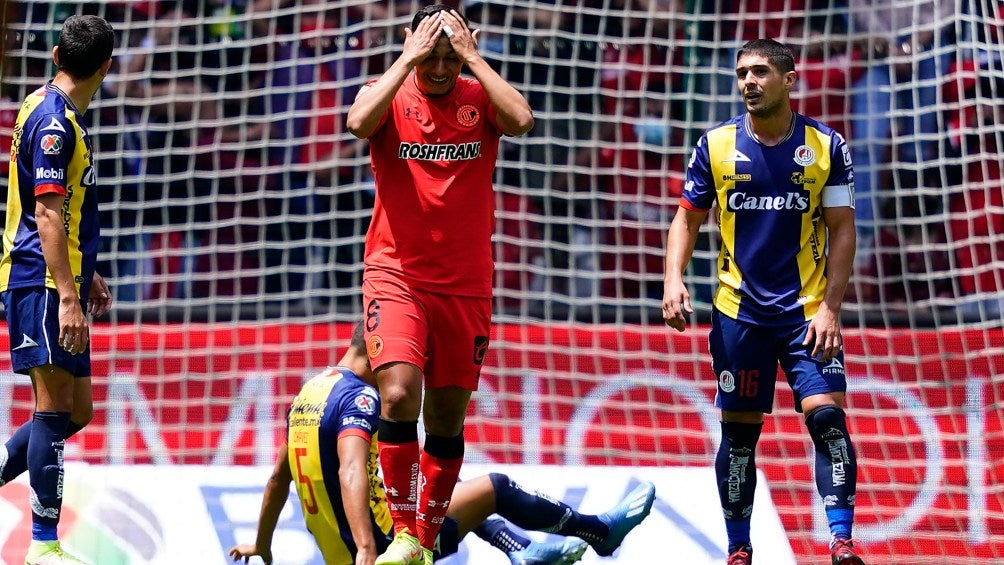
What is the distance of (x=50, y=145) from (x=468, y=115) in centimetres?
150

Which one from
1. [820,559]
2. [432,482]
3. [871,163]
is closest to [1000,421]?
[820,559]

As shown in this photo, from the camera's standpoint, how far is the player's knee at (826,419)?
5145 millimetres

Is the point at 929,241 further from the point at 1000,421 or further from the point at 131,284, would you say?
the point at 131,284

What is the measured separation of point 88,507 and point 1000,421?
4705 millimetres

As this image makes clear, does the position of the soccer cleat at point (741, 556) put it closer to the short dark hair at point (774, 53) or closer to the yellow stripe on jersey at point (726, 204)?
the yellow stripe on jersey at point (726, 204)

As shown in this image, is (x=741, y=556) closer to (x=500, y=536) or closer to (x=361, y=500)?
(x=500, y=536)

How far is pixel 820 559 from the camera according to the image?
7.24m

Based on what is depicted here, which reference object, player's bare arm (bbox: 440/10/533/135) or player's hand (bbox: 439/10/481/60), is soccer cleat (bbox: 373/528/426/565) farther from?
player's hand (bbox: 439/10/481/60)

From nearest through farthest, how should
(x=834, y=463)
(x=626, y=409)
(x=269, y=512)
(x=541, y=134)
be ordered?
(x=834, y=463)
(x=269, y=512)
(x=626, y=409)
(x=541, y=134)

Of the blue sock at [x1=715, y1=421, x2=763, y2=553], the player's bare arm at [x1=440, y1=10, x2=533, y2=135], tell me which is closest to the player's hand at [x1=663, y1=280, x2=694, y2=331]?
the blue sock at [x1=715, y1=421, x2=763, y2=553]

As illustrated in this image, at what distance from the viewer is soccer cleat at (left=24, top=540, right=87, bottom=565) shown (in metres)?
5.07

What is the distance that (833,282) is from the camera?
5.30 m

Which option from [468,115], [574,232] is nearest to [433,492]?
[468,115]

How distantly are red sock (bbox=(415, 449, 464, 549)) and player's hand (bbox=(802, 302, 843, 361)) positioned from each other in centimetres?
138
